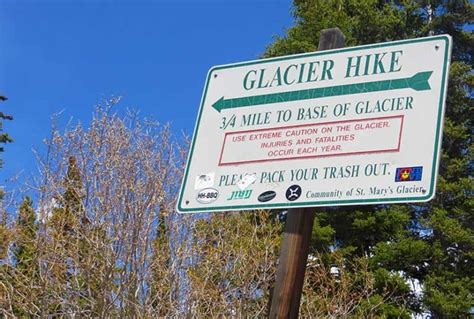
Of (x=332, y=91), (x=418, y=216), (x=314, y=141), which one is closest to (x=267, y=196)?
(x=314, y=141)

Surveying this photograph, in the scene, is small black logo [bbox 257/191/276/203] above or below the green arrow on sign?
below

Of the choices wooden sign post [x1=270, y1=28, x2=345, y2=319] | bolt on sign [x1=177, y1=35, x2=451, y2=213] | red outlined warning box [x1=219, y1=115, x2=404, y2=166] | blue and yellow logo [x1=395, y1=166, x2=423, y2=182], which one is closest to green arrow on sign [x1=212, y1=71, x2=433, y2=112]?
bolt on sign [x1=177, y1=35, x2=451, y2=213]

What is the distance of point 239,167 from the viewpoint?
252cm

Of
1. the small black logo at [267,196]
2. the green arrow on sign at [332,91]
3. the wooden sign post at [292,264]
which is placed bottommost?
the wooden sign post at [292,264]

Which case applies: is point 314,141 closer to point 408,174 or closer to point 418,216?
point 408,174

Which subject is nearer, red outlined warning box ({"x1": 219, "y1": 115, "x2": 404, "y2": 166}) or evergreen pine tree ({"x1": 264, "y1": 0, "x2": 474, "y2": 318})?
red outlined warning box ({"x1": 219, "y1": 115, "x2": 404, "y2": 166})

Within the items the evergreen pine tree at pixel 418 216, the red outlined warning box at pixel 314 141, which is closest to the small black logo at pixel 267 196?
the red outlined warning box at pixel 314 141

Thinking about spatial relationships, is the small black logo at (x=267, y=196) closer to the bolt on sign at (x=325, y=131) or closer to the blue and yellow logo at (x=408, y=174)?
the bolt on sign at (x=325, y=131)

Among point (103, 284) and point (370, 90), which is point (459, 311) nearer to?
point (103, 284)

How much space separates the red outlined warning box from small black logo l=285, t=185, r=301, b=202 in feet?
0.38

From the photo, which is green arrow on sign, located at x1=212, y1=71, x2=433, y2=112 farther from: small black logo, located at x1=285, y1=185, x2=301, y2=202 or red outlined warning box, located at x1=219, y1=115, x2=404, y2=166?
small black logo, located at x1=285, y1=185, x2=301, y2=202

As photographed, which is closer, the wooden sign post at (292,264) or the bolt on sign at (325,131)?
the bolt on sign at (325,131)

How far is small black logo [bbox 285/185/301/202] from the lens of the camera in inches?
93.8

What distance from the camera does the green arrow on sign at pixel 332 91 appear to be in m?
2.39
